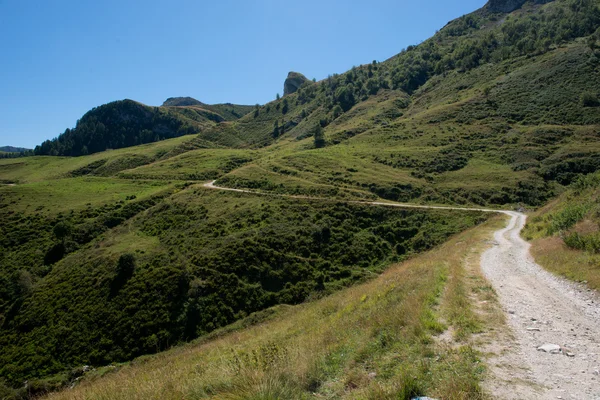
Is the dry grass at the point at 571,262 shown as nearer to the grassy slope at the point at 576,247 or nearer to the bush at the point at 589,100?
the grassy slope at the point at 576,247

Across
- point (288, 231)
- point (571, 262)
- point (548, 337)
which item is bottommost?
point (288, 231)

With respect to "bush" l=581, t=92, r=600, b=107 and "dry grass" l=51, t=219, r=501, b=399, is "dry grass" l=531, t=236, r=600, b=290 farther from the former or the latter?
"bush" l=581, t=92, r=600, b=107

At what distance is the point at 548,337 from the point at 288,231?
3726 centimetres

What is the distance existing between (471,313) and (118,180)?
99.3 m

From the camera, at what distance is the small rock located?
22.0 ft

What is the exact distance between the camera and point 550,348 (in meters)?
6.87

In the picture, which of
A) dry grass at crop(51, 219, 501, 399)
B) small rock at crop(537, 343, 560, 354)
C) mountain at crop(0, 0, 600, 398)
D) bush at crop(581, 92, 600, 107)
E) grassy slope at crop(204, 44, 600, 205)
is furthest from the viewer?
bush at crop(581, 92, 600, 107)

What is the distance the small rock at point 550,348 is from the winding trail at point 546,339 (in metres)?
0.05

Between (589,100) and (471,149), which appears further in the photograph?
(589,100)

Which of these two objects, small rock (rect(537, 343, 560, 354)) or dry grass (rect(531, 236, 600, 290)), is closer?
small rock (rect(537, 343, 560, 354))

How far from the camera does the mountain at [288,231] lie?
1317cm

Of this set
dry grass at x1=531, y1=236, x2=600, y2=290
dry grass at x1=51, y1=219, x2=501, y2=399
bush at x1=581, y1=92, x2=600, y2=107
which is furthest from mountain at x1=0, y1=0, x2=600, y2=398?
dry grass at x1=531, y1=236, x2=600, y2=290

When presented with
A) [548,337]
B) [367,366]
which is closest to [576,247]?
[548,337]

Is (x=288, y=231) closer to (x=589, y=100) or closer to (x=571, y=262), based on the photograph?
(x=571, y=262)
